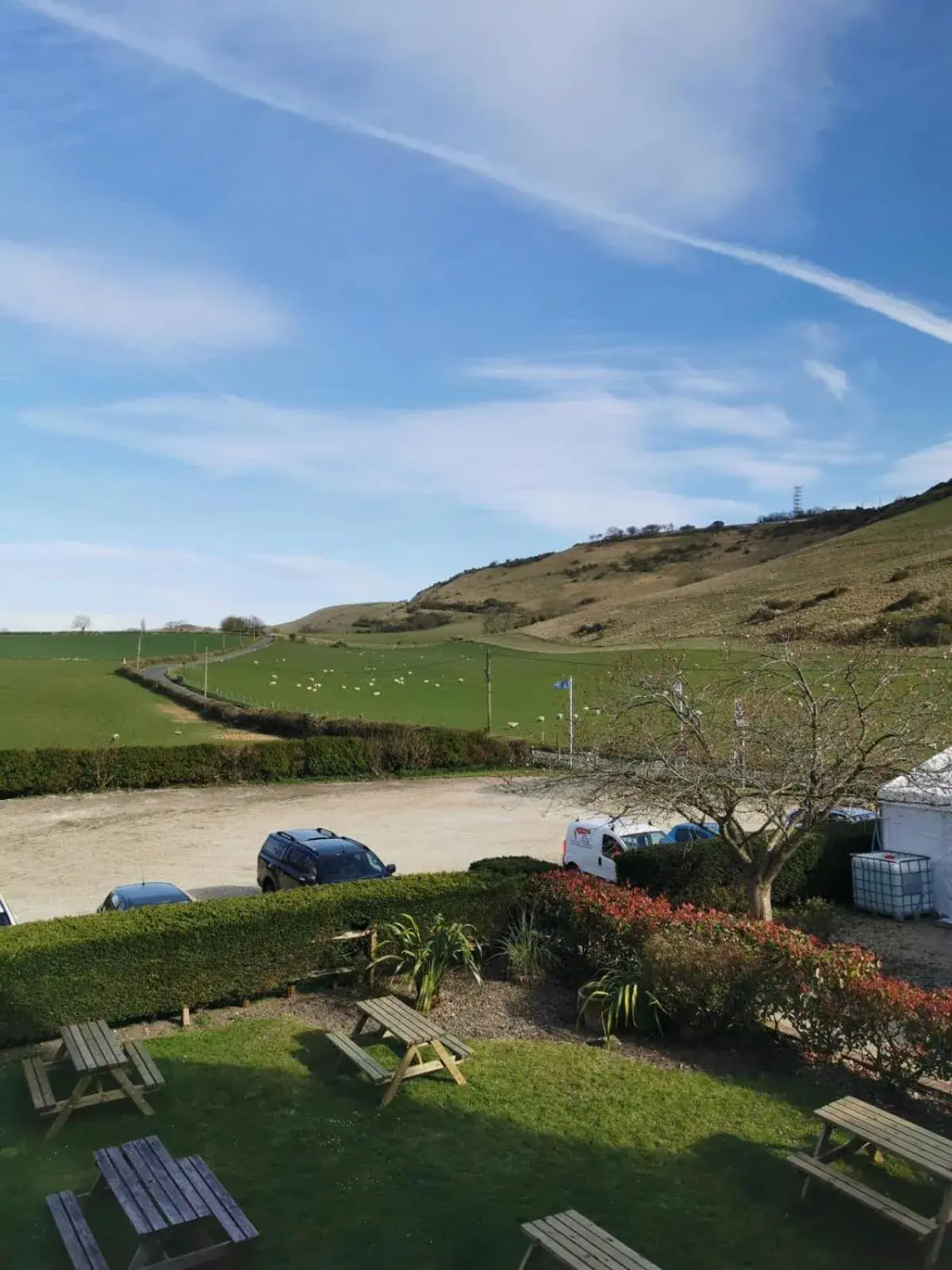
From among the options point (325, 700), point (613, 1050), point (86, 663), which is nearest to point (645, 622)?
point (325, 700)

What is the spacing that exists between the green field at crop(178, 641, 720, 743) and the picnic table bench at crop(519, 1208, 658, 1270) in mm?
30983

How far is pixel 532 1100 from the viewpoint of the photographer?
377 inches

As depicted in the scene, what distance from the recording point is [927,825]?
18.7 metres

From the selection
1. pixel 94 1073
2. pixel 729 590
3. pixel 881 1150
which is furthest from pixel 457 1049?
pixel 729 590

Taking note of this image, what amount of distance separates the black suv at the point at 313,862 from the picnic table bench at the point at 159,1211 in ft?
31.3

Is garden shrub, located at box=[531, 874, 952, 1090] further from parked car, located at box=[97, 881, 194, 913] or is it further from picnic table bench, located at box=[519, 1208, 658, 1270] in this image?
parked car, located at box=[97, 881, 194, 913]

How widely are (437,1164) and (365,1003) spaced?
301 cm

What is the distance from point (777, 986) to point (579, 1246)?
549 cm

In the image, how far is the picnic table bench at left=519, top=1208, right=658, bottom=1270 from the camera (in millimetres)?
5855

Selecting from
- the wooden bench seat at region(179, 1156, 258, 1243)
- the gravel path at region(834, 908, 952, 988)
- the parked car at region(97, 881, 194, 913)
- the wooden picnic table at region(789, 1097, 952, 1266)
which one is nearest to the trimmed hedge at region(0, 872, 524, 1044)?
the parked car at region(97, 881, 194, 913)

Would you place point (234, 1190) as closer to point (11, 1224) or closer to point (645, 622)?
point (11, 1224)

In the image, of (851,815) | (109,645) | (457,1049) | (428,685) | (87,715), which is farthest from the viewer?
(109,645)

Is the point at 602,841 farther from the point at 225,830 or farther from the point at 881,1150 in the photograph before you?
the point at 225,830

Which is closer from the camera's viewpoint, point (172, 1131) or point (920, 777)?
point (172, 1131)
